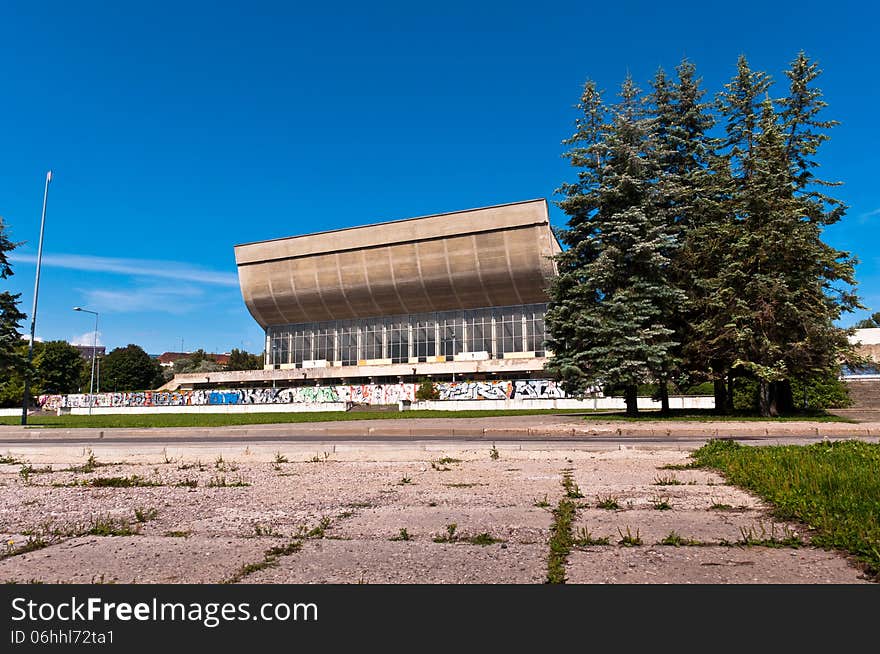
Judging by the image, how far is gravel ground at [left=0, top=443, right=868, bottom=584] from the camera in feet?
13.0

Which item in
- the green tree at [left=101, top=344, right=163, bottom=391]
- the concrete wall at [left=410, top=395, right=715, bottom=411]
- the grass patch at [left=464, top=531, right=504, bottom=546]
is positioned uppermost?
the green tree at [left=101, top=344, right=163, bottom=391]

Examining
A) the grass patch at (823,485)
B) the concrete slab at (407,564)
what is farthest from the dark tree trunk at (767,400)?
the concrete slab at (407,564)

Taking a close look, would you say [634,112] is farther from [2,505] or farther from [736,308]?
[2,505]

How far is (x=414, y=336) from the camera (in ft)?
278

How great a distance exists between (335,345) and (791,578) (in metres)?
87.6

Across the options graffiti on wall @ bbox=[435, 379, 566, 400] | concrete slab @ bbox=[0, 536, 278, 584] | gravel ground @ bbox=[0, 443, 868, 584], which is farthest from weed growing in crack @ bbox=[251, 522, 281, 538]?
graffiti on wall @ bbox=[435, 379, 566, 400]

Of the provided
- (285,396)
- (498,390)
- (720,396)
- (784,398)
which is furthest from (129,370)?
(784,398)

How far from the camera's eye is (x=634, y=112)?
2853 centimetres

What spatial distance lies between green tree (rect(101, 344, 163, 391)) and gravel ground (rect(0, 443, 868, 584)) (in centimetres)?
10216

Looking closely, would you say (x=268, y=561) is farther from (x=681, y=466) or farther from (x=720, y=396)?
(x=720, y=396)

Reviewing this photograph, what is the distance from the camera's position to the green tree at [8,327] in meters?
27.6

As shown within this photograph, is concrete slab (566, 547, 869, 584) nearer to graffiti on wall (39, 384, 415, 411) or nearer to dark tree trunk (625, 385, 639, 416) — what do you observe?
dark tree trunk (625, 385, 639, 416)

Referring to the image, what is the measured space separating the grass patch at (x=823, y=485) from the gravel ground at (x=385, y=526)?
20 cm
